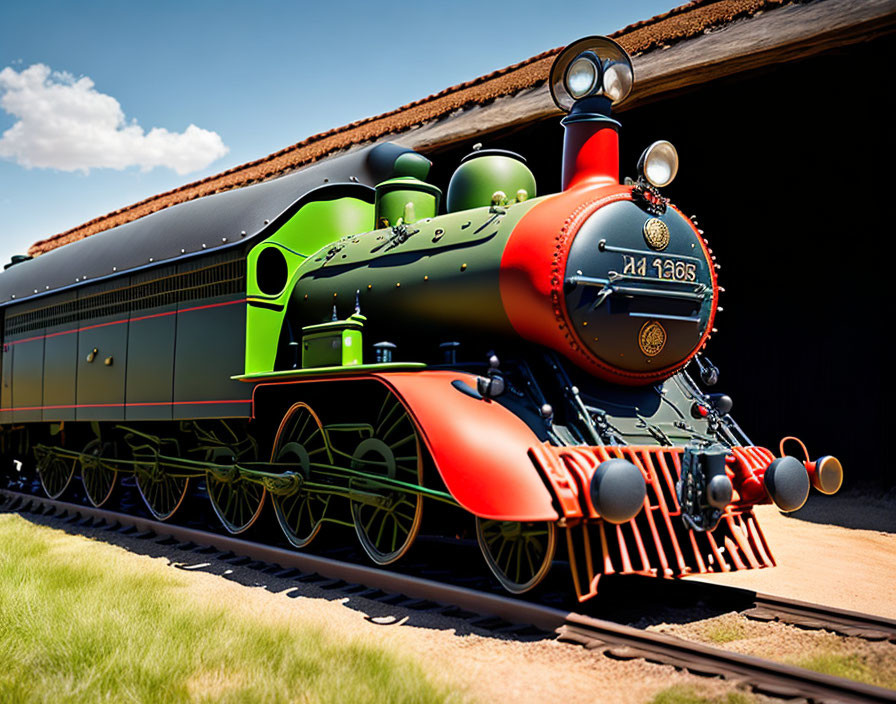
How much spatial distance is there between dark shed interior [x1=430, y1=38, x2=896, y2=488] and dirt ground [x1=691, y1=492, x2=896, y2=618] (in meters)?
0.70

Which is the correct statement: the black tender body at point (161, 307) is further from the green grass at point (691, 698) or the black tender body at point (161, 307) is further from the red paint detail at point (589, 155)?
the green grass at point (691, 698)

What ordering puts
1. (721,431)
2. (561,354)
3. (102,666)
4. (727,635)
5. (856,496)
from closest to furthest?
(102,666), (727,635), (561,354), (721,431), (856,496)

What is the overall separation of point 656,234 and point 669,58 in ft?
12.6

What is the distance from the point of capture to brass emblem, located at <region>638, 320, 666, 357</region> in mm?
4848

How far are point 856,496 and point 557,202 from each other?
19.7 ft

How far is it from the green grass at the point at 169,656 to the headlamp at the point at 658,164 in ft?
10.7

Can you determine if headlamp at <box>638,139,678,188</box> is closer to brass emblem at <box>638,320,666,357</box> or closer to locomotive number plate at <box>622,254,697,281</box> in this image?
locomotive number plate at <box>622,254,697,281</box>

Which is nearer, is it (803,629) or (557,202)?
(803,629)

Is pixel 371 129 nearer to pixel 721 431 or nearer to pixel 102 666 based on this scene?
pixel 721 431

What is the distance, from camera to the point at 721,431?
515 centimetres

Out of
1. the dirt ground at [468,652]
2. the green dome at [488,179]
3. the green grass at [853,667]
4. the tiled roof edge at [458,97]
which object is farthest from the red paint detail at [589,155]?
the tiled roof edge at [458,97]

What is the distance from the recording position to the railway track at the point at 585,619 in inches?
122

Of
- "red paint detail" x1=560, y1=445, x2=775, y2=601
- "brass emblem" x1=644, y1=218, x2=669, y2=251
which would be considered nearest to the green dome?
"brass emblem" x1=644, y1=218, x2=669, y2=251


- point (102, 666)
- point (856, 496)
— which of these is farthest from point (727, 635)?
point (856, 496)
